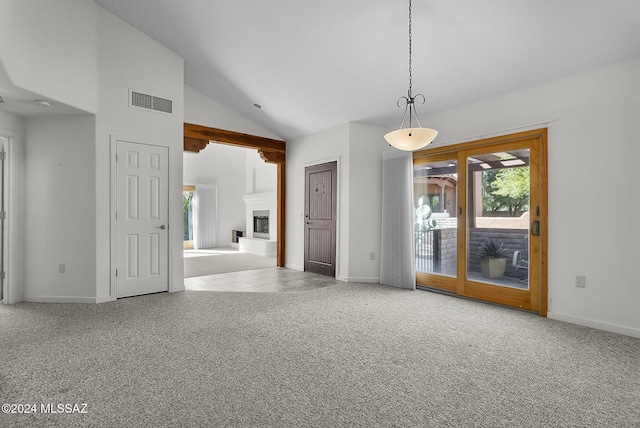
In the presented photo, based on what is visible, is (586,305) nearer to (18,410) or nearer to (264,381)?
(264,381)

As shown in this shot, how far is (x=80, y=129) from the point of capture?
408 centimetres

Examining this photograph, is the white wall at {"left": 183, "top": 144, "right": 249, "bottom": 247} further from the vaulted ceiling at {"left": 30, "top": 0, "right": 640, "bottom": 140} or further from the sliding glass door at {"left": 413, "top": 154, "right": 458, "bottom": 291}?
the sliding glass door at {"left": 413, "top": 154, "right": 458, "bottom": 291}

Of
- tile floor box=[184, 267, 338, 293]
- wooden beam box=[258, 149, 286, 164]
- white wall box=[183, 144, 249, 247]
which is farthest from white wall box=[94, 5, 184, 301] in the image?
white wall box=[183, 144, 249, 247]

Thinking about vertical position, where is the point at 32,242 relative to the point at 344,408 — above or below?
above

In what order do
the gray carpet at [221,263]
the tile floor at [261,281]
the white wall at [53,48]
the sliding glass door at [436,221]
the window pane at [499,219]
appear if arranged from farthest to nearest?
the gray carpet at [221,263] → the tile floor at [261,281] → the sliding glass door at [436,221] → the window pane at [499,219] → the white wall at [53,48]

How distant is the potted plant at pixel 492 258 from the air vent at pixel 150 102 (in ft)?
15.3

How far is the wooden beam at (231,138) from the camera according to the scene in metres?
5.60

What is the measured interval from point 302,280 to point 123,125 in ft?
11.3

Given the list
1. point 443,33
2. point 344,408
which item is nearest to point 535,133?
point 443,33

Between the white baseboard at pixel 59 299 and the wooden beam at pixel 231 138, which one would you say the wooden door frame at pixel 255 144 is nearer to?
the wooden beam at pixel 231 138

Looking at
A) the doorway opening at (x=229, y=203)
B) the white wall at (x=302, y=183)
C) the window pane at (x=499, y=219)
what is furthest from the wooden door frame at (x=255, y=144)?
the window pane at (x=499, y=219)

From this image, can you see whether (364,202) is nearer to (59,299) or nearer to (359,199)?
(359,199)

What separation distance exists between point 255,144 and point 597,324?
5.63 metres

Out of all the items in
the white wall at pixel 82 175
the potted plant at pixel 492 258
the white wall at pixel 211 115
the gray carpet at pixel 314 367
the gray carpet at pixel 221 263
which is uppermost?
the white wall at pixel 211 115
